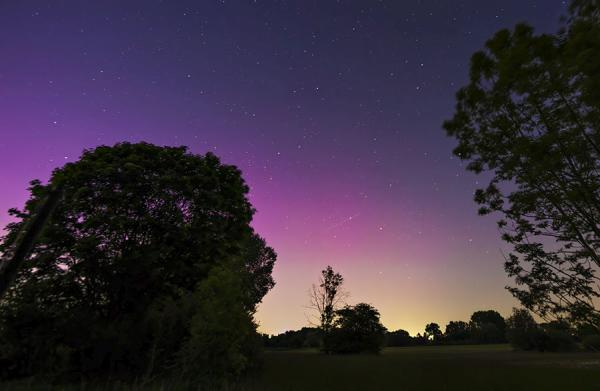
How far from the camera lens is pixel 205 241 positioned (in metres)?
19.7

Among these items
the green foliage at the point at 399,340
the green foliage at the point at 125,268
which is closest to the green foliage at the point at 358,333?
the green foliage at the point at 125,268

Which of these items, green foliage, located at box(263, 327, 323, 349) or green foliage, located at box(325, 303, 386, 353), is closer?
green foliage, located at box(325, 303, 386, 353)

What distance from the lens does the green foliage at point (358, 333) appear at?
4756cm

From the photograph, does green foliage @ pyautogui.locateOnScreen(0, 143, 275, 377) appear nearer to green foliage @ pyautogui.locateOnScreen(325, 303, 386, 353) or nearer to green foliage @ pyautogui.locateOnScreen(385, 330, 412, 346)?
green foliage @ pyautogui.locateOnScreen(325, 303, 386, 353)

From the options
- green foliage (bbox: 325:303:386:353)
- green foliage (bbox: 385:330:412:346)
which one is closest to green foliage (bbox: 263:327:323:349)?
green foliage (bbox: 385:330:412:346)

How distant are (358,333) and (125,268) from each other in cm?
3905

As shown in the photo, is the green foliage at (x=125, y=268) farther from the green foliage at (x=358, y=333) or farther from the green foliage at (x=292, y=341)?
the green foliage at (x=292, y=341)

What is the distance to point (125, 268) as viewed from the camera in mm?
18625

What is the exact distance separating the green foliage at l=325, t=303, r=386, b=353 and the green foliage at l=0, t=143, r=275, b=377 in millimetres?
30499

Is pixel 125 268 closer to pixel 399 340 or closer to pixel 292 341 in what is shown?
pixel 292 341

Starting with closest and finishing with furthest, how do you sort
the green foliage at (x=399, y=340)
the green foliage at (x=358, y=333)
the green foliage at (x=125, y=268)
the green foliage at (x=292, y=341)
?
the green foliage at (x=125, y=268)
the green foliage at (x=358, y=333)
the green foliage at (x=292, y=341)
the green foliage at (x=399, y=340)

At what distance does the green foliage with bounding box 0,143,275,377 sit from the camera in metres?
16.8

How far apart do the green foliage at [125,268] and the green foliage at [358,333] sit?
3050 centimetres

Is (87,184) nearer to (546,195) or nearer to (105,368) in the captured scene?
(105,368)
